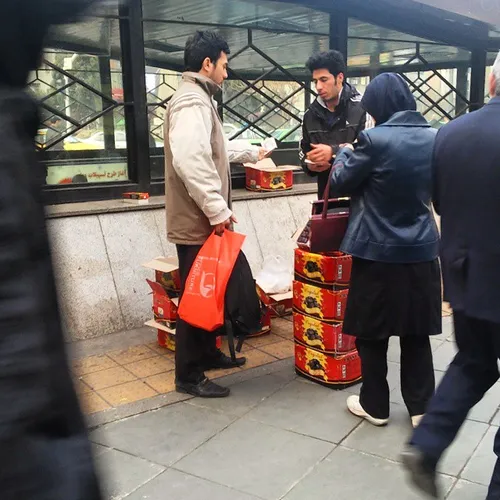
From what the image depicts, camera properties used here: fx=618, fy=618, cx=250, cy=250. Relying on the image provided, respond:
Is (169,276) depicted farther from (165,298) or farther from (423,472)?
(423,472)

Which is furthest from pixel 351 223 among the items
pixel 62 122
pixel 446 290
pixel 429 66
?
pixel 429 66

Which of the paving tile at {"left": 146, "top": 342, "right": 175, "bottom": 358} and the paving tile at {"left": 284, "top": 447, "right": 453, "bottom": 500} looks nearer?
the paving tile at {"left": 284, "top": 447, "right": 453, "bottom": 500}

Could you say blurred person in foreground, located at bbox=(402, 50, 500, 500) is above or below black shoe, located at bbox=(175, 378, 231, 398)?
above

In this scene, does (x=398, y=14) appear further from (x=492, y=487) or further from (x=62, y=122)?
(x=492, y=487)

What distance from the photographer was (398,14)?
709cm

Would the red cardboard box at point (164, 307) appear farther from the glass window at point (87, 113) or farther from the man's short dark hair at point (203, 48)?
the man's short dark hair at point (203, 48)

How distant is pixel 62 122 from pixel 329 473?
3.69 m

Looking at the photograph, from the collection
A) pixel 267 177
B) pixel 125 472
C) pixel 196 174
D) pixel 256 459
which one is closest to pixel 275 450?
pixel 256 459

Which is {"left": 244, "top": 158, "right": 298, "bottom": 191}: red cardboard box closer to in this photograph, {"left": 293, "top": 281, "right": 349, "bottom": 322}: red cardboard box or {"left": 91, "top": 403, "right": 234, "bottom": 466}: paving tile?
{"left": 293, "top": 281, "right": 349, "bottom": 322}: red cardboard box

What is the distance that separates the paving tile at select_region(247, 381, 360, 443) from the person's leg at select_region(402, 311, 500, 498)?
0.86 metres

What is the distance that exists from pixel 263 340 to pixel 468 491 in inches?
86.1

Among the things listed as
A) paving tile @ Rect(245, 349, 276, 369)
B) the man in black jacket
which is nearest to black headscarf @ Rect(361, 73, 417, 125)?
the man in black jacket

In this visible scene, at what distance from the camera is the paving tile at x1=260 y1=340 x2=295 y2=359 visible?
4414mm

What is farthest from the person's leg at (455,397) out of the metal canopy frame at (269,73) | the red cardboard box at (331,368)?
the metal canopy frame at (269,73)
